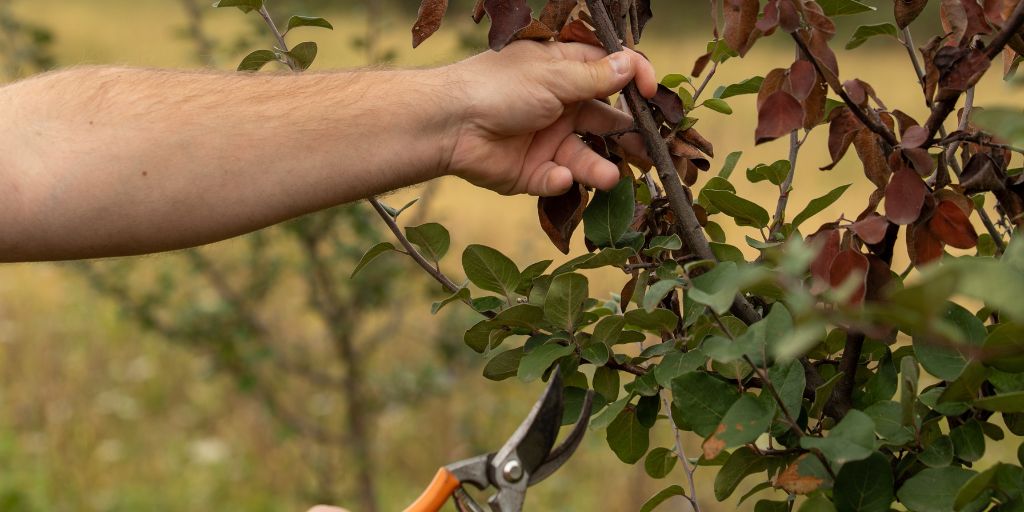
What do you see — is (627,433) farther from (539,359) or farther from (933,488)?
(933,488)

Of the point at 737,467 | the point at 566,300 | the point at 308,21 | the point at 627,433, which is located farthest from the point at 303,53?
the point at 737,467

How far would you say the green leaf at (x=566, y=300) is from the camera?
0.98 meters

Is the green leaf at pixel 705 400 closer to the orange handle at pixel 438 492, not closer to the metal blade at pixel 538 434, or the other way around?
the metal blade at pixel 538 434

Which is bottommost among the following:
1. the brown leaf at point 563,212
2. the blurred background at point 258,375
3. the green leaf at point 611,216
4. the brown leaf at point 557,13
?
the blurred background at point 258,375

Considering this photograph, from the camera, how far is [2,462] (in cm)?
375

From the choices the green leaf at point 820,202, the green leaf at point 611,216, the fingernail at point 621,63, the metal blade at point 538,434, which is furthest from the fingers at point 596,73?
the metal blade at point 538,434

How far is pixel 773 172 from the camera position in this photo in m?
1.16

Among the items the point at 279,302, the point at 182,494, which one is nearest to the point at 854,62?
the point at 279,302

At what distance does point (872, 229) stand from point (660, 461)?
449 mm

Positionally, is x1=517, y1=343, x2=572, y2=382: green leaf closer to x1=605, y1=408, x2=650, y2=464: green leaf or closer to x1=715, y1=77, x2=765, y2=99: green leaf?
x1=605, y1=408, x2=650, y2=464: green leaf

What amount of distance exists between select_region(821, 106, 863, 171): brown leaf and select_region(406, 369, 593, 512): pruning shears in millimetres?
328

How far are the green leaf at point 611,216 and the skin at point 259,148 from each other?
9 centimetres

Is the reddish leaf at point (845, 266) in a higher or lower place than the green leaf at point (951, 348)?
higher

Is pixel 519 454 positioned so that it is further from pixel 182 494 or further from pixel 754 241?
pixel 182 494
